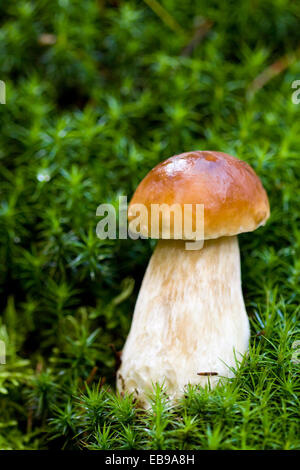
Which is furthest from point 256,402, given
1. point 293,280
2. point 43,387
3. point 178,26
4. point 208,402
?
point 178,26

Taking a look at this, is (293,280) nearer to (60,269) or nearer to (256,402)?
(256,402)

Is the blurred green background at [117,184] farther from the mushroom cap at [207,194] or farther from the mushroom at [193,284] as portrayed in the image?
the mushroom cap at [207,194]

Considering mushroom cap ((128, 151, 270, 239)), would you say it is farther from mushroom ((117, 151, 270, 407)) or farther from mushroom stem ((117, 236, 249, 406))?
A: mushroom stem ((117, 236, 249, 406))

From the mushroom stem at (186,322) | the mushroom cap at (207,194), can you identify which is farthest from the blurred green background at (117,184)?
the mushroom cap at (207,194)

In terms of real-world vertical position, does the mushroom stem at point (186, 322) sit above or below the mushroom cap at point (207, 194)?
below

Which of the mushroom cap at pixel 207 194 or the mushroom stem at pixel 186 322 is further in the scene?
the mushroom stem at pixel 186 322

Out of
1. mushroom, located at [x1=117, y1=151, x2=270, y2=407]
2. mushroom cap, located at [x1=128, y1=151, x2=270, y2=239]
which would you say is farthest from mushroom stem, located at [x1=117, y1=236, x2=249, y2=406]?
mushroom cap, located at [x1=128, y1=151, x2=270, y2=239]

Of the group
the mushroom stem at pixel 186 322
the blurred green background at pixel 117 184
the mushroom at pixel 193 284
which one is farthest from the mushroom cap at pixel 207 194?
the blurred green background at pixel 117 184
